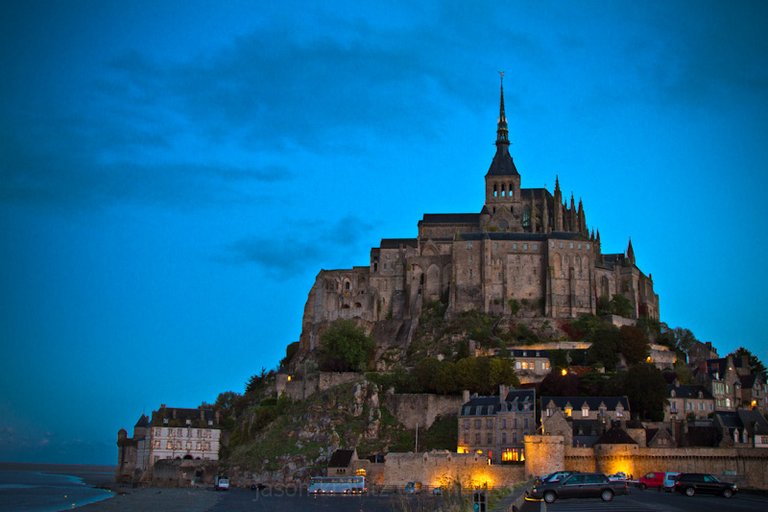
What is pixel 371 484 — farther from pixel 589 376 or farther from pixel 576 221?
pixel 576 221

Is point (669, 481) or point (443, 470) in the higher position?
point (669, 481)

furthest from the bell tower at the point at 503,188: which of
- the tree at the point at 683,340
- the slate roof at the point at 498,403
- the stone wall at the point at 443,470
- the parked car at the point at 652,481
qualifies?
the parked car at the point at 652,481

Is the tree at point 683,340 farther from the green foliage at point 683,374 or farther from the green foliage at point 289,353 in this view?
the green foliage at point 289,353

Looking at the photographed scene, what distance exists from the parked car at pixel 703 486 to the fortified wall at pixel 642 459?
19.7 metres

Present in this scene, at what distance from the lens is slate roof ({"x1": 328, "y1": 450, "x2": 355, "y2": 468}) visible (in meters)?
69.1

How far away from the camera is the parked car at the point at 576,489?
3403cm

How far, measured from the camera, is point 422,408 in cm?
7725

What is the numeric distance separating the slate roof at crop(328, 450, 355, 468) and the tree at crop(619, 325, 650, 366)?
29.4m

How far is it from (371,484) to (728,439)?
2503 centimetres

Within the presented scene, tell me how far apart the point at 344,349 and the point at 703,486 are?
180 ft

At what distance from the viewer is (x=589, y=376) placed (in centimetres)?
7938

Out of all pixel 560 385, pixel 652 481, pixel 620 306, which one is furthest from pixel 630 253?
pixel 652 481

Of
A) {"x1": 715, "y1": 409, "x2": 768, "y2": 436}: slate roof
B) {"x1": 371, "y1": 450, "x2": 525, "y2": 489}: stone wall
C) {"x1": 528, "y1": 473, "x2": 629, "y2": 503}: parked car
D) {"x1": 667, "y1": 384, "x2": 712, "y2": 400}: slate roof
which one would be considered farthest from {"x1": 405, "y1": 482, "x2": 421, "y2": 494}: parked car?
{"x1": 528, "y1": 473, "x2": 629, "y2": 503}: parked car

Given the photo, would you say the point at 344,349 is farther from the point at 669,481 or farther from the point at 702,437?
the point at 669,481
